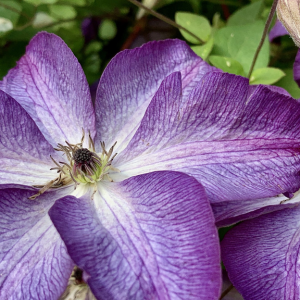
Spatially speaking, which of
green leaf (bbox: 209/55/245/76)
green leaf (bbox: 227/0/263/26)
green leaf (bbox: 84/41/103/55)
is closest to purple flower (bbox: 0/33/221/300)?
green leaf (bbox: 209/55/245/76)

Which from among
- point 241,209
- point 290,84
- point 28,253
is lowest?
point 28,253

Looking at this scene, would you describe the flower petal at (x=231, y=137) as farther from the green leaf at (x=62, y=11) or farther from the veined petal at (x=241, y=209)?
the green leaf at (x=62, y=11)

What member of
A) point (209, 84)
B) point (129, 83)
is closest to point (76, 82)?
point (129, 83)

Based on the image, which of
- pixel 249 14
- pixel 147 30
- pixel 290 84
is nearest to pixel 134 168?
pixel 290 84

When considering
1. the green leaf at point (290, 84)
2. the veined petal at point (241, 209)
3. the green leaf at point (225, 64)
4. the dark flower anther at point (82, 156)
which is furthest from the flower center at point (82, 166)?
the green leaf at point (290, 84)

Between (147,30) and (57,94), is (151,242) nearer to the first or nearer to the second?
(57,94)

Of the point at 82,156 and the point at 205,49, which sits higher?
the point at 205,49

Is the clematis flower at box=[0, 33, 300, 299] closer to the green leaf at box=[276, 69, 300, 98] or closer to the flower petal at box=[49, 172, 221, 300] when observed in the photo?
the flower petal at box=[49, 172, 221, 300]
